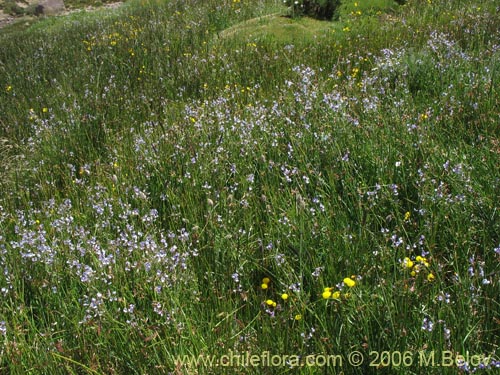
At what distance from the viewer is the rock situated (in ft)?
68.4

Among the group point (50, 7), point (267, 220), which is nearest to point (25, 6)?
point (50, 7)

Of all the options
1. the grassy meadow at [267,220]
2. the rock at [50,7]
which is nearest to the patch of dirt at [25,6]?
the rock at [50,7]

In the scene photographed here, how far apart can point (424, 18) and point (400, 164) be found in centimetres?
454

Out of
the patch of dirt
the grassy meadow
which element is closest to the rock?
the patch of dirt

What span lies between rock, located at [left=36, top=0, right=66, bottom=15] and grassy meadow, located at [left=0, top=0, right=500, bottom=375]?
16.8m

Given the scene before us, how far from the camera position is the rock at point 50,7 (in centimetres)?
2084

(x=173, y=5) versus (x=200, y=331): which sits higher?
(x=173, y=5)

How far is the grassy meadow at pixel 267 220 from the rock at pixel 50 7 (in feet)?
55.0

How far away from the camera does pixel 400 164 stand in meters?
3.10

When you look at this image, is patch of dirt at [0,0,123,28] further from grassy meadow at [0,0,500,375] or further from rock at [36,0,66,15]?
grassy meadow at [0,0,500,375]

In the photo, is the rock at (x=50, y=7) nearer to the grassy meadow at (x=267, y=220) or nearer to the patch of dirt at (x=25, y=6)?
the patch of dirt at (x=25, y=6)

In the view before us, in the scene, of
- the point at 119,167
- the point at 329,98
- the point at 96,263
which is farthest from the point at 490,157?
the point at 119,167

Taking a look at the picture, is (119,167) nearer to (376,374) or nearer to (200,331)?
(200,331)

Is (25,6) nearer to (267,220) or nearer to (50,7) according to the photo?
(50,7)
